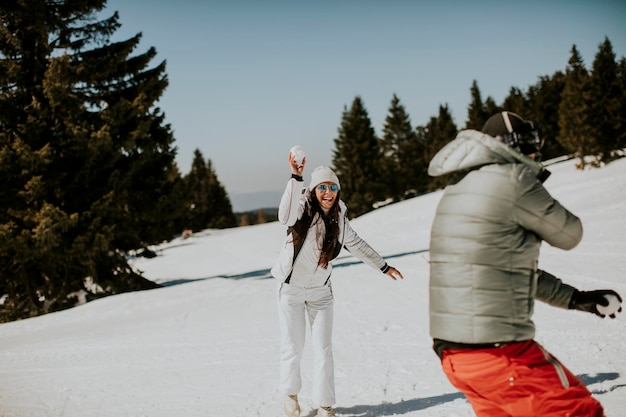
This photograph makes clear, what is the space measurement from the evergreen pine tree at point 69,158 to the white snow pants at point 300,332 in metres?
9.46

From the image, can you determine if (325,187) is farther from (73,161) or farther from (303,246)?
(73,161)

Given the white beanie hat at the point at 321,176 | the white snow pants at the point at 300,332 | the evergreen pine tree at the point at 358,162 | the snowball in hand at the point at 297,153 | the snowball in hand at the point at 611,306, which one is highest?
the evergreen pine tree at the point at 358,162

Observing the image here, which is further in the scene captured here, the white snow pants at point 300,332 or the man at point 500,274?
the white snow pants at point 300,332

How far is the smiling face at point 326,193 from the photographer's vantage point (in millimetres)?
3984

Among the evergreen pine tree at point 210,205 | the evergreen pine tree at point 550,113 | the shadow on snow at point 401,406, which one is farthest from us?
the evergreen pine tree at point 210,205

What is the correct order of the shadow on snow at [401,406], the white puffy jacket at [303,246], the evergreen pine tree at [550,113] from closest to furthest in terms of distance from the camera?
1. the white puffy jacket at [303,246]
2. the shadow on snow at [401,406]
3. the evergreen pine tree at [550,113]

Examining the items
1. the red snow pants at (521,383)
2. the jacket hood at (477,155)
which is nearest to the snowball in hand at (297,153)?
the jacket hood at (477,155)

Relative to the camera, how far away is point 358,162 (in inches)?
1804

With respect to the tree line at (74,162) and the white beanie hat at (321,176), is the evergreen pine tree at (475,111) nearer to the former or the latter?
the tree line at (74,162)

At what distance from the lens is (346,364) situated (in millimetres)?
5746

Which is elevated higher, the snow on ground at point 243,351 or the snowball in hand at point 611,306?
the snowball in hand at point 611,306

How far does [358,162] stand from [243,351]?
132ft

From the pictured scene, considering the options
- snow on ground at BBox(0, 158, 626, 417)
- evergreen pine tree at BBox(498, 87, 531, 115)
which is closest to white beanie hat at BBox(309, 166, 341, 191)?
snow on ground at BBox(0, 158, 626, 417)

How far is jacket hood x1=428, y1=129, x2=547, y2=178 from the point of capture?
7.13ft
